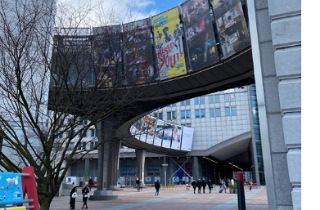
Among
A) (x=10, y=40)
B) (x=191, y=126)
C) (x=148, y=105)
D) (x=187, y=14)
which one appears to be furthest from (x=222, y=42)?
(x=191, y=126)

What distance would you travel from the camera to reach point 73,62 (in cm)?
1061

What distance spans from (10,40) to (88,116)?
11.8 ft

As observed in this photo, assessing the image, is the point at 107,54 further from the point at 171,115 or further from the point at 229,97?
the point at 171,115

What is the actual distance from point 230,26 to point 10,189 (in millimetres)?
17098

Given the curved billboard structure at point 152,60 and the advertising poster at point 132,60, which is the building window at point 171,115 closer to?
the curved billboard structure at point 152,60

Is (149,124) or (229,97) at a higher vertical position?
(229,97)

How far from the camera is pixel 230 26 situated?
19719mm

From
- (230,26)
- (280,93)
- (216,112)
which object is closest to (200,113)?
(216,112)

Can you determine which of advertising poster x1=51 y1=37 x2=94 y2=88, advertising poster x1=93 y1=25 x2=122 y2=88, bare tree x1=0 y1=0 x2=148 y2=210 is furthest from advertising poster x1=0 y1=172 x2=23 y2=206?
advertising poster x1=93 y1=25 x2=122 y2=88

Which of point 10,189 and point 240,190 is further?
point 240,190

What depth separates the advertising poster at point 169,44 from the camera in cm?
2288

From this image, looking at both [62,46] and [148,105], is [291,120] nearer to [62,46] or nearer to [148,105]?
[62,46]
